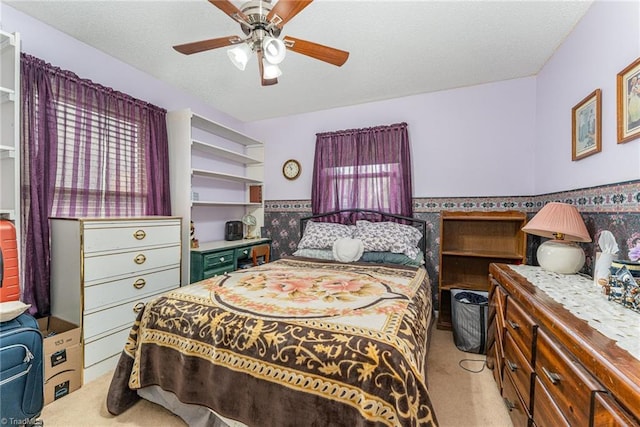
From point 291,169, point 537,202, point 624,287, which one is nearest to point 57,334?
point 291,169

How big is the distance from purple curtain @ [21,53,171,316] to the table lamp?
10.5 feet

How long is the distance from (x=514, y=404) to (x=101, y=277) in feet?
8.69

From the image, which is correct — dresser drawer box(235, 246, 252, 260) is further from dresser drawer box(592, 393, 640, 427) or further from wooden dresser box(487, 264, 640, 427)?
dresser drawer box(592, 393, 640, 427)

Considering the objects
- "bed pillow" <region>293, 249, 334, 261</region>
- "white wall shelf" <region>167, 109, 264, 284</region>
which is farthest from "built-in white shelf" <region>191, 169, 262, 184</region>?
"bed pillow" <region>293, 249, 334, 261</region>

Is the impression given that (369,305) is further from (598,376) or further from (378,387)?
(598,376)

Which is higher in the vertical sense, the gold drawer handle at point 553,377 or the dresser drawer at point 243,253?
the dresser drawer at point 243,253

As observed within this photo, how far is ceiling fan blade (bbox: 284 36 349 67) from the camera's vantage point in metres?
1.55

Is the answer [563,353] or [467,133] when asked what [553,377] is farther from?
[467,133]

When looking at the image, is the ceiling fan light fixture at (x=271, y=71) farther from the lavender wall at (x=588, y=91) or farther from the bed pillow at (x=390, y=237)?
the lavender wall at (x=588, y=91)

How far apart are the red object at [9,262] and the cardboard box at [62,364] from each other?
13.7 inches

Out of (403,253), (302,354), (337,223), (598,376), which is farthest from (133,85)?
(598,376)

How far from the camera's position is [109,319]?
199 cm

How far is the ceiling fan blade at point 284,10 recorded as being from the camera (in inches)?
52.1

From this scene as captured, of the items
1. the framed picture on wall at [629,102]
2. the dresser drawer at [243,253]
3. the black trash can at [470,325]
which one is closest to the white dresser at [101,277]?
the dresser drawer at [243,253]
